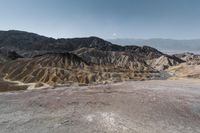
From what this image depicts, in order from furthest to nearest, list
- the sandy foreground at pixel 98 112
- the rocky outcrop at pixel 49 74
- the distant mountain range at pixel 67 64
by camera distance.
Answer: the distant mountain range at pixel 67 64, the rocky outcrop at pixel 49 74, the sandy foreground at pixel 98 112

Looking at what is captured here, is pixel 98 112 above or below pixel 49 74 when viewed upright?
above

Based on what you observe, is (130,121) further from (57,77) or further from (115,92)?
(57,77)

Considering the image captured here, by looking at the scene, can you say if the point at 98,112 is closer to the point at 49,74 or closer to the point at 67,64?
the point at 49,74

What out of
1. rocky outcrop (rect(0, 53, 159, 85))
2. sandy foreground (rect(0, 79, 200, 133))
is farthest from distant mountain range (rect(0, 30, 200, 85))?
sandy foreground (rect(0, 79, 200, 133))

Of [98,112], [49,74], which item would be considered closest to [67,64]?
[49,74]

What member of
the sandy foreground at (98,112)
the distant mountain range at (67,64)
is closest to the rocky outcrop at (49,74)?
the distant mountain range at (67,64)

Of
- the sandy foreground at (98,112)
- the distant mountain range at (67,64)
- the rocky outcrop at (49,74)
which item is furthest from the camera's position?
the distant mountain range at (67,64)

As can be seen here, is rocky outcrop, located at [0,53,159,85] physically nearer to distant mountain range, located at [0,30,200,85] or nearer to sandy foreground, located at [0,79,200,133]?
distant mountain range, located at [0,30,200,85]

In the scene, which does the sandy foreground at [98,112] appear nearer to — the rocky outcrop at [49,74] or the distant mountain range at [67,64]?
the distant mountain range at [67,64]
